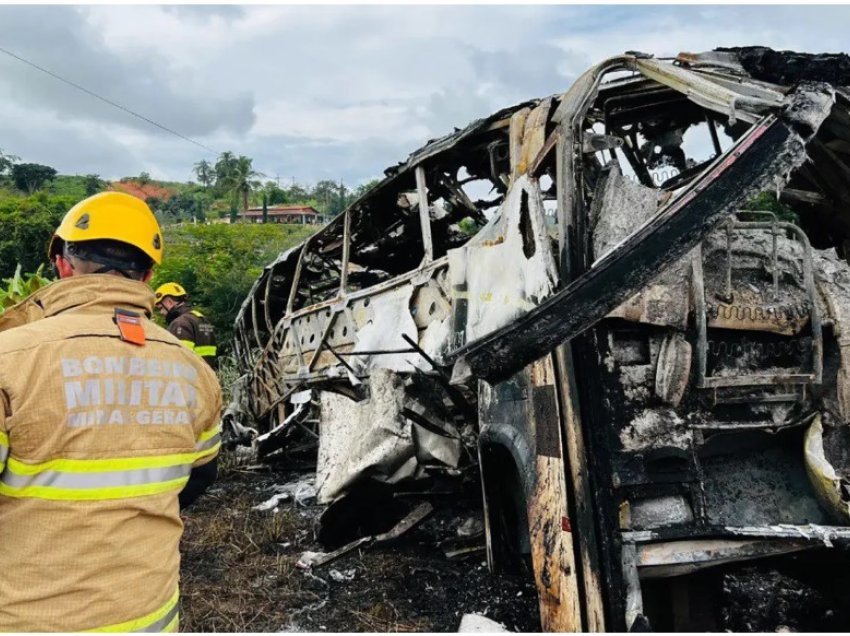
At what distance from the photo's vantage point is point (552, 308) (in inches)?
86.3

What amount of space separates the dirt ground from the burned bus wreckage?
1.14ft

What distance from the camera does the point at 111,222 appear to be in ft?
5.57

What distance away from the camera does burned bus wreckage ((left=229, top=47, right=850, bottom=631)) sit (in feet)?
7.38

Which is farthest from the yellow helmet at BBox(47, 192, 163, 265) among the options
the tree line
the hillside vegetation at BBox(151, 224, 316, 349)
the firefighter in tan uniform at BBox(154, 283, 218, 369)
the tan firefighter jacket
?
the tree line

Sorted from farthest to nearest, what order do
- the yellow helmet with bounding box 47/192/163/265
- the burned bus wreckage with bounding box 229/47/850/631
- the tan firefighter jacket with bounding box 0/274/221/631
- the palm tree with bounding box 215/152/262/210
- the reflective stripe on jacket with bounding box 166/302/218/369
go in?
the palm tree with bounding box 215/152/262/210, the reflective stripe on jacket with bounding box 166/302/218/369, the burned bus wreckage with bounding box 229/47/850/631, the yellow helmet with bounding box 47/192/163/265, the tan firefighter jacket with bounding box 0/274/221/631

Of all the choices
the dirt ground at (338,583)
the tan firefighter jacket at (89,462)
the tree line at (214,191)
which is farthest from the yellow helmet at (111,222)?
the tree line at (214,191)

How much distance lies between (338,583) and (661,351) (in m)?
2.55

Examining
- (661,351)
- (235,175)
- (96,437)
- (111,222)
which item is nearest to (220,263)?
(661,351)

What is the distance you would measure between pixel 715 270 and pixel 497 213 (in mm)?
1111

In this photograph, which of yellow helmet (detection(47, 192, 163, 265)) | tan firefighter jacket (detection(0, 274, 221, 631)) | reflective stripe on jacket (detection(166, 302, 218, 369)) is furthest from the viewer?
reflective stripe on jacket (detection(166, 302, 218, 369))

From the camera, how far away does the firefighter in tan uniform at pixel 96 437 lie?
1436 millimetres

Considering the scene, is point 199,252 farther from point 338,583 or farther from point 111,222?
point 111,222

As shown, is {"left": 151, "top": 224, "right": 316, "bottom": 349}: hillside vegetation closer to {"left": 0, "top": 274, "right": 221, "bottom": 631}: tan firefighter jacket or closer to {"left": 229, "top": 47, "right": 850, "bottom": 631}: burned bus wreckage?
{"left": 229, "top": 47, "right": 850, "bottom": 631}: burned bus wreckage

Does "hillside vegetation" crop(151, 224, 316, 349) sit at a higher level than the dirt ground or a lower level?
higher
